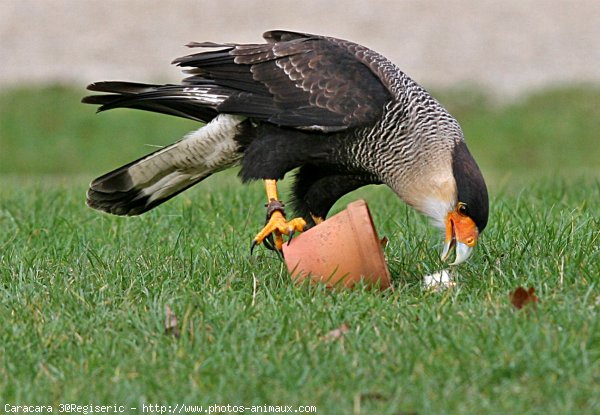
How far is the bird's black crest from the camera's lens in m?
5.11

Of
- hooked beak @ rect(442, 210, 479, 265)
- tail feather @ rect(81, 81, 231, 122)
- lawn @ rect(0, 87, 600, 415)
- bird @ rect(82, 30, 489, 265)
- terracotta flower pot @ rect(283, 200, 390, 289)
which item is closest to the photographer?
lawn @ rect(0, 87, 600, 415)

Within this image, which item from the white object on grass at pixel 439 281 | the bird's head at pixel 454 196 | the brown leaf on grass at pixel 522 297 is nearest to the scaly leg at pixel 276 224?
the bird's head at pixel 454 196

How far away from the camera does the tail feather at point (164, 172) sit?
5957mm

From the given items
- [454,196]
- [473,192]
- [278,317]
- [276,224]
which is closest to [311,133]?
[276,224]

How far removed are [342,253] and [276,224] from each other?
66 cm

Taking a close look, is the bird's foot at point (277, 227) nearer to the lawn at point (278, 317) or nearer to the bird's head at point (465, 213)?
the lawn at point (278, 317)

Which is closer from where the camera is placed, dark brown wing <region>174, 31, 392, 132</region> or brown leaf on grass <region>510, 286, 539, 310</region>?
brown leaf on grass <region>510, 286, 539, 310</region>

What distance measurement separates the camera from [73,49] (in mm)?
16031

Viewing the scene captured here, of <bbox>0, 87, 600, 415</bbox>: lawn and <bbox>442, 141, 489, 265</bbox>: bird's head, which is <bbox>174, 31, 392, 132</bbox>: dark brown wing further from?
<bbox>0, 87, 600, 415</bbox>: lawn

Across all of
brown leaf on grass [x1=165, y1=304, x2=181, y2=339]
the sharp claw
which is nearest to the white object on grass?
the sharp claw

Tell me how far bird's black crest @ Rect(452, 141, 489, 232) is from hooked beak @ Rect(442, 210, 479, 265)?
0.04 m

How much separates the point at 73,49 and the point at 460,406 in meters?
13.4

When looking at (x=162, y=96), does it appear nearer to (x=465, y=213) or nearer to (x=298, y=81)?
(x=298, y=81)

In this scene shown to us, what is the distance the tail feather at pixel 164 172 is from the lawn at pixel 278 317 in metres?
0.22
